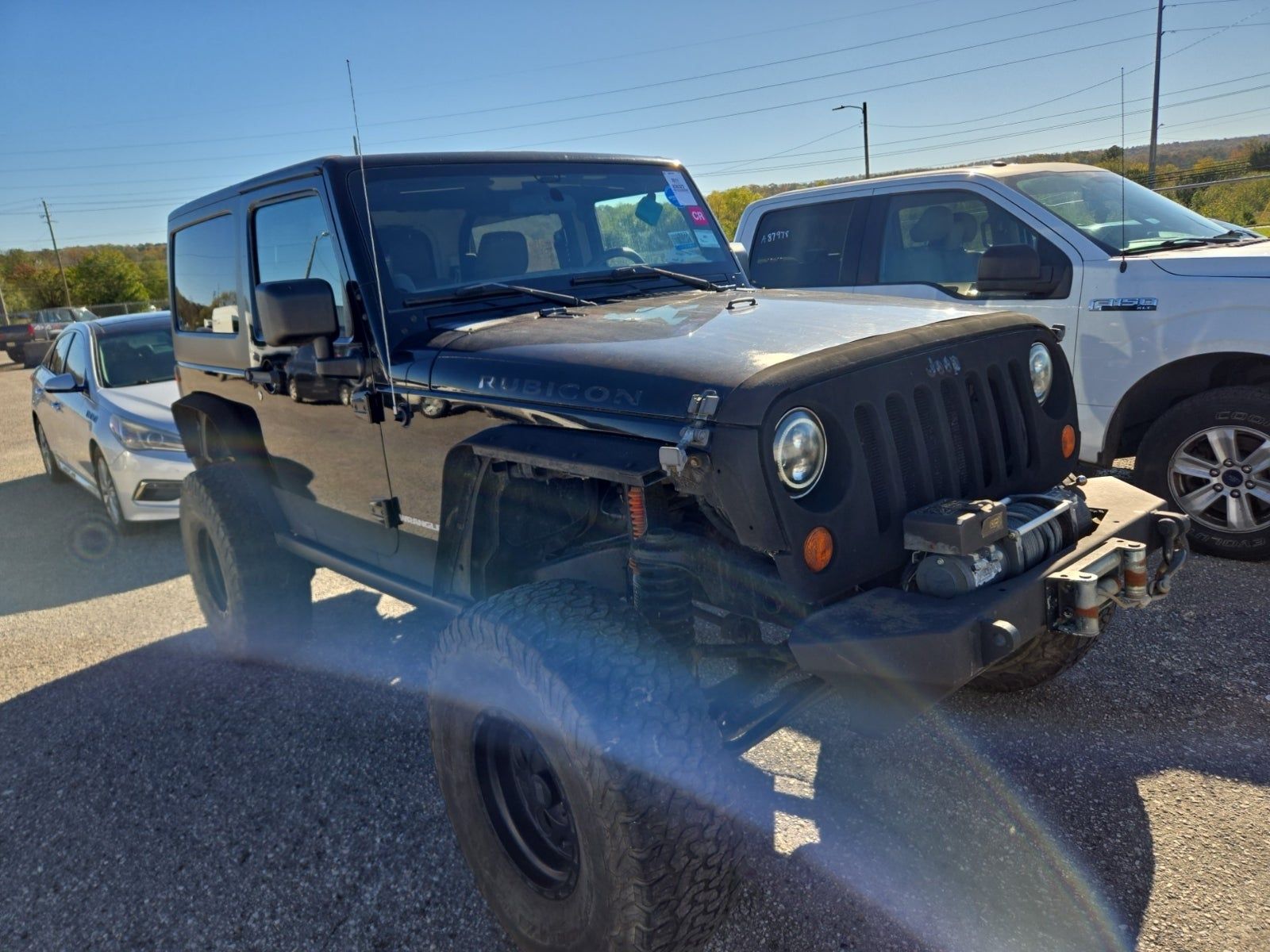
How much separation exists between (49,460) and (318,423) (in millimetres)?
7209

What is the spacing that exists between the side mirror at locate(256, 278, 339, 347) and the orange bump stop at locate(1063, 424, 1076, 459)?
8.01ft

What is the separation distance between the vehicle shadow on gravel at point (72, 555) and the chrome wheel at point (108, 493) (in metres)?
0.14

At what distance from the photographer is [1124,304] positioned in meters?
5.04

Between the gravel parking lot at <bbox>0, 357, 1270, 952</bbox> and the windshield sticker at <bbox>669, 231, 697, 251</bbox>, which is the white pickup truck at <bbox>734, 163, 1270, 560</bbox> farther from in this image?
the windshield sticker at <bbox>669, 231, 697, 251</bbox>

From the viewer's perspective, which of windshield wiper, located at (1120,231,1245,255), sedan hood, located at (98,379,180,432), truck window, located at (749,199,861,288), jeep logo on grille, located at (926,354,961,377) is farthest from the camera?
sedan hood, located at (98,379,180,432)

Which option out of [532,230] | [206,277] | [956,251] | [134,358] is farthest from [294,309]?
[134,358]

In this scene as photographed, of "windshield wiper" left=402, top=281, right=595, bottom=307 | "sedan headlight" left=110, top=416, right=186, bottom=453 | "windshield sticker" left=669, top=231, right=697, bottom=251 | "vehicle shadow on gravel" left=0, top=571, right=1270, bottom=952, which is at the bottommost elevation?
"vehicle shadow on gravel" left=0, top=571, right=1270, bottom=952

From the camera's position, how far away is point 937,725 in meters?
3.54

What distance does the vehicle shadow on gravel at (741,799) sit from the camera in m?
2.64

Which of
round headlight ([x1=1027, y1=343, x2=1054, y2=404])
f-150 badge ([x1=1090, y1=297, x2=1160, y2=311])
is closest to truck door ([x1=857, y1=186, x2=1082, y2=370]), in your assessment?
f-150 badge ([x1=1090, y1=297, x2=1160, y2=311])

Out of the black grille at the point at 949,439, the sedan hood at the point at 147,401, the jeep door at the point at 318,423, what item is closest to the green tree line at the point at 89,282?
the sedan hood at the point at 147,401

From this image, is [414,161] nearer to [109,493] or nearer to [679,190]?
[679,190]

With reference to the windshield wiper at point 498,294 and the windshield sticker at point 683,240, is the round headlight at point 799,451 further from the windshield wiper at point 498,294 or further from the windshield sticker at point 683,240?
the windshield sticker at point 683,240

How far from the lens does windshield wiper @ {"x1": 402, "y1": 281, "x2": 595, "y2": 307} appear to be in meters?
3.37
